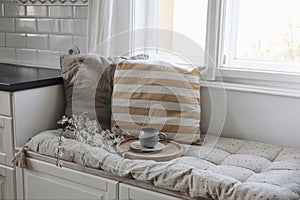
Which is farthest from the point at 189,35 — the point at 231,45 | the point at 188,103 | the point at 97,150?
the point at 97,150

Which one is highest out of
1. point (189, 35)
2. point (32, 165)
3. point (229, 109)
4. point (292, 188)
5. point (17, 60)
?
point (189, 35)

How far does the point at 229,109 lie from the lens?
1952 millimetres

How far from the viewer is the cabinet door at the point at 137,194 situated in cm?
144

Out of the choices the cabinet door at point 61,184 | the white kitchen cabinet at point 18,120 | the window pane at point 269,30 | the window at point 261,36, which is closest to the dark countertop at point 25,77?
the white kitchen cabinet at point 18,120

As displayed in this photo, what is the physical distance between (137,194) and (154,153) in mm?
197

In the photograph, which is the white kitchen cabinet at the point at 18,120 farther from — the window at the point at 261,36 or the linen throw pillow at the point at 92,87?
the window at the point at 261,36

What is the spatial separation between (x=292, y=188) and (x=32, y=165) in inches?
46.7

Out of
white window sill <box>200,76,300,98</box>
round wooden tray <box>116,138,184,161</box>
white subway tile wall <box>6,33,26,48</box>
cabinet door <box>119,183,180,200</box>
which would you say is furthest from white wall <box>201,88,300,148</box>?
white subway tile wall <box>6,33,26,48</box>

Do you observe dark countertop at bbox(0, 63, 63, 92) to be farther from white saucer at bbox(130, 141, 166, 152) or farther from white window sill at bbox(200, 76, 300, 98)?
white window sill at bbox(200, 76, 300, 98)

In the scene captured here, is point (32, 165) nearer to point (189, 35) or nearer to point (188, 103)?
point (188, 103)

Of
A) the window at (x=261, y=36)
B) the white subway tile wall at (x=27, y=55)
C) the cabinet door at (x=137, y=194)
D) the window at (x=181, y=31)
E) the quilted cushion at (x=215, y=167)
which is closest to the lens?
the quilted cushion at (x=215, y=167)

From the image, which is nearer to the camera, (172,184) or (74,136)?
(172,184)

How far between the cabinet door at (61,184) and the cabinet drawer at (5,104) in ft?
0.92

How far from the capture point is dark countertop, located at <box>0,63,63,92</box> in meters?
1.82
